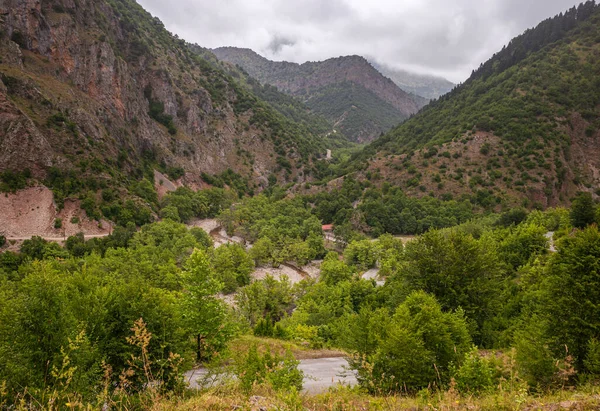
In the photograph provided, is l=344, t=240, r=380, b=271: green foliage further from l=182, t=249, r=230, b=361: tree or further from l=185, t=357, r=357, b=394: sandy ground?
l=182, t=249, r=230, b=361: tree

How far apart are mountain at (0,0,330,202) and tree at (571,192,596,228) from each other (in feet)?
257

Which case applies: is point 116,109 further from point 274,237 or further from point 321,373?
point 321,373

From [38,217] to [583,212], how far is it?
78.6 metres

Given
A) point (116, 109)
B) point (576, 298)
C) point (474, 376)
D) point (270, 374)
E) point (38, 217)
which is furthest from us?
point (116, 109)

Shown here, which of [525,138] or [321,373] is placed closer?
[321,373]

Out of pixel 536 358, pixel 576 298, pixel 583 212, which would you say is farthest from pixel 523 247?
pixel 536 358

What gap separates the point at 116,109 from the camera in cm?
8775

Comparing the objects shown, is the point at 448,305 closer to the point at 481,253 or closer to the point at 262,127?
Answer: the point at 481,253

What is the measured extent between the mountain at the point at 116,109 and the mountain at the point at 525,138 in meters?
49.8

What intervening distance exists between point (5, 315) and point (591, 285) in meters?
19.8

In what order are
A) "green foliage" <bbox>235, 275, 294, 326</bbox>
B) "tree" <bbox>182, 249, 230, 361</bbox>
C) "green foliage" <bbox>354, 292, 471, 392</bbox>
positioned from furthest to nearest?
"green foliage" <bbox>235, 275, 294, 326</bbox>, "tree" <bbox>182, 249, 230, 361</bbox>, "green foliage" <bbox>354, 292, 471, 392</bbox>

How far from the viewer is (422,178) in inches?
3425

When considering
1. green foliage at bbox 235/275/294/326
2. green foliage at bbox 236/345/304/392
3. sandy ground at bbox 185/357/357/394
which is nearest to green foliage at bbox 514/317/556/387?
sandy ground at bbox 185/357/357/394

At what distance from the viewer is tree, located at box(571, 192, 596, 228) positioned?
109 ft
